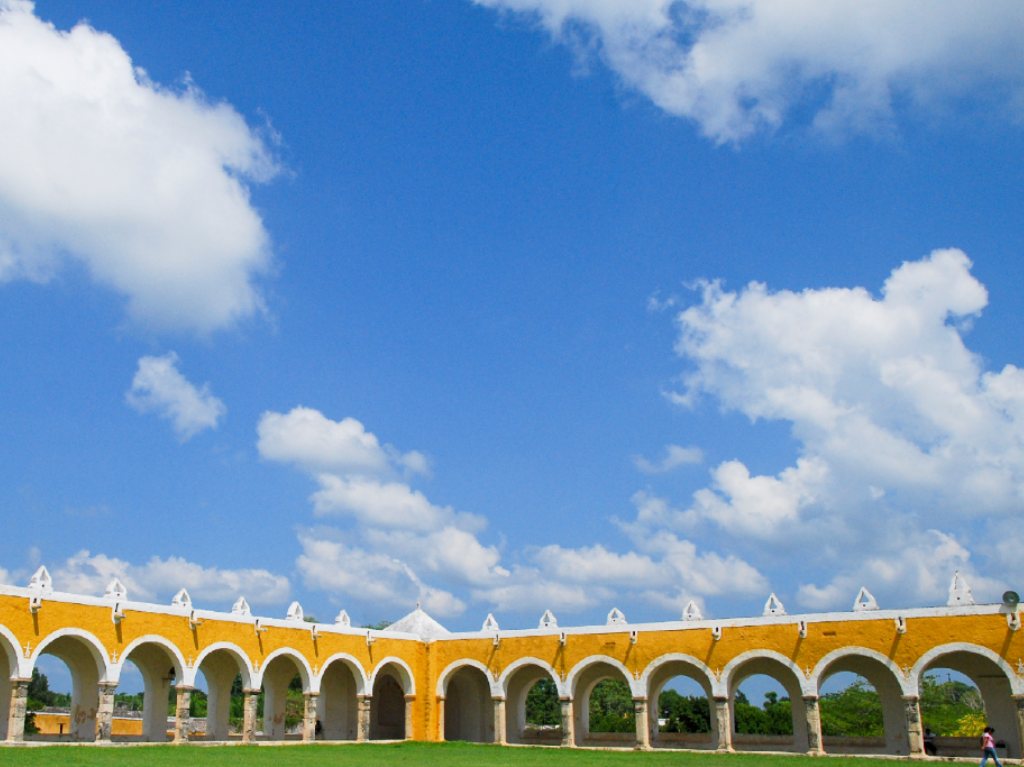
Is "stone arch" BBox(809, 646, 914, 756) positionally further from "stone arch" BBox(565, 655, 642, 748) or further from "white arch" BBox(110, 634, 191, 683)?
"white arch" BBox(110, 634, 191, 683)

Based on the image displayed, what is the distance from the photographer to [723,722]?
866 inches

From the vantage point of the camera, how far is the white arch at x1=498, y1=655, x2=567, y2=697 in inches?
965

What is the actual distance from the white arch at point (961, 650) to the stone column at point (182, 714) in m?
15.6

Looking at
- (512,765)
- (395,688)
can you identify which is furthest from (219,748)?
(395,688)

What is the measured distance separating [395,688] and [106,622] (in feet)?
37.3

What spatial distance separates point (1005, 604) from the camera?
62.4 ft

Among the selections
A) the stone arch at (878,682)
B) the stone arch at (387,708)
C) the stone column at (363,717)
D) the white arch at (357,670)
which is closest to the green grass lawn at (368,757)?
the stone arch at (878,682)

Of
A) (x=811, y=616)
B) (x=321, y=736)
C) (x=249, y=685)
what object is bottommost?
(x=321, y=736)

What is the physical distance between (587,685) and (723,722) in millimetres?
5320

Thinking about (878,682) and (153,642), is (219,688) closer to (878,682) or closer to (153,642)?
(153,642)

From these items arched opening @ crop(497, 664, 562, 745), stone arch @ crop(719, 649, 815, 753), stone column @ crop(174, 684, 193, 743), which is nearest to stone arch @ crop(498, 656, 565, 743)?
arched opening @ crop(497, 664, 562, 745)

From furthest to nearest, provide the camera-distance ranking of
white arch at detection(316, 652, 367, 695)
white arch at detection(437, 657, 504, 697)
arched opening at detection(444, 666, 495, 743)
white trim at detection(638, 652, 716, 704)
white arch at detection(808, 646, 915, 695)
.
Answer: arched opening at detection(444, 666, 495, 743)
white arch at detection(437, 657, 504, 697)
white arch at detection(316, 652, 367, 695)
white trim at detection(638, 652, 716, 704)
white arch at detection(808, 646, 915, 695)

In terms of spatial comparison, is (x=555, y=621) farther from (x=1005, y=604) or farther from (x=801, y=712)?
(x=1005, y=604)

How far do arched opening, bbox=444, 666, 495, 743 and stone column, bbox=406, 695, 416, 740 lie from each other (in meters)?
1.57
